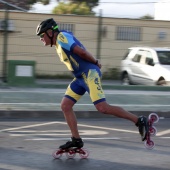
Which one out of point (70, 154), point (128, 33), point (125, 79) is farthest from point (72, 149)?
point (128, 33)

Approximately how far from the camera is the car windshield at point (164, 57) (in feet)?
52.2

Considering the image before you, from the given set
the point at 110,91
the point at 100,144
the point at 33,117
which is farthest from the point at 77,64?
the point at 110,91

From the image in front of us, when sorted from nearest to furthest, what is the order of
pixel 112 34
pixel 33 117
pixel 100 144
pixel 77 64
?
1. pixel 77 64
2. pixel 100 144
3. pixel 33 117
4. pixel 112 34

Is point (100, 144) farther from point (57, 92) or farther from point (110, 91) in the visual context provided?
point (110, 91)

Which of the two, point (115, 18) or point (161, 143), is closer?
point (161, 143)

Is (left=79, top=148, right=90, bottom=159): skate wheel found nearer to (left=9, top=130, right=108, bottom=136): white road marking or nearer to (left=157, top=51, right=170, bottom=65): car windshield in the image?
(left=9, top=130, right=108, bottom=136): white road marking

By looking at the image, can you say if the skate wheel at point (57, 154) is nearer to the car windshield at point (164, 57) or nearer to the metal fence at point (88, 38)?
the car windshield at point (164, 57)

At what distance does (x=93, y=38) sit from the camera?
69.8ft

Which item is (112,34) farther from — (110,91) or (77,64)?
(77,64)

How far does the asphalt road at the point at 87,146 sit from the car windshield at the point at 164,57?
6148 mm

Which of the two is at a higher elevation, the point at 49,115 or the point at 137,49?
the point at 137,49

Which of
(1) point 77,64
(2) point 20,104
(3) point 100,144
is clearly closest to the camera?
(1) point 77,64

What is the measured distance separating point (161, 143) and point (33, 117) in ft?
11.5

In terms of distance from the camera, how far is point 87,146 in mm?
7430
